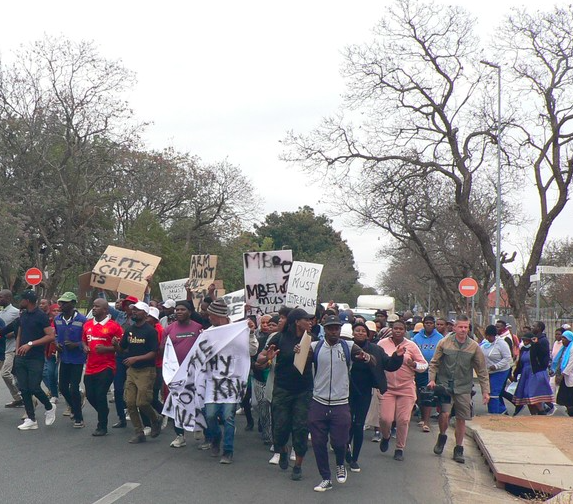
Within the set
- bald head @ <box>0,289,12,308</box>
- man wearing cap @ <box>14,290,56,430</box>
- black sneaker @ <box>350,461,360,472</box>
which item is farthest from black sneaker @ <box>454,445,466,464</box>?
bald head @ <box>0,289,12,308</box>

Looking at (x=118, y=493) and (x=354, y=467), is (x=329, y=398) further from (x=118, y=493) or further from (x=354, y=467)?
(x=118, y=493)

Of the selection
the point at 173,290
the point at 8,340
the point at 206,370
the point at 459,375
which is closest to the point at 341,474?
the point at 206,370

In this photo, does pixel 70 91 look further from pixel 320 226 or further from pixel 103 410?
pixel 320 226

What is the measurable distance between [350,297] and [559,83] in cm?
6390

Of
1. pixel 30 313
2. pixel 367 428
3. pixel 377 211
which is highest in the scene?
pixel 377 211

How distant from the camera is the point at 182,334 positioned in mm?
9906

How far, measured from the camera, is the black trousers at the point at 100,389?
10.1 meters

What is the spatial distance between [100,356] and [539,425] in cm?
691

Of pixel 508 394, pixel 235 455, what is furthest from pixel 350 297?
pixel 235 455

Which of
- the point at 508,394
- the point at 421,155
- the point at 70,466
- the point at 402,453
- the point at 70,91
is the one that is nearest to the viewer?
the point at 70,466

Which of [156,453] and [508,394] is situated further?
[508,394]

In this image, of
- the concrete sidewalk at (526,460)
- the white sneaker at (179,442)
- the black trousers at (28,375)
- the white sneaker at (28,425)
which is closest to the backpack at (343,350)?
the concrete sidewalk at (526,460)

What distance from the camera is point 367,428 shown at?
12.4 metres

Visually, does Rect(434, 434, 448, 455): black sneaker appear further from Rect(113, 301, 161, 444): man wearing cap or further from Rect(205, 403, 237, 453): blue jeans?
Rect(113, 301, 161, 444): man wearing cap
